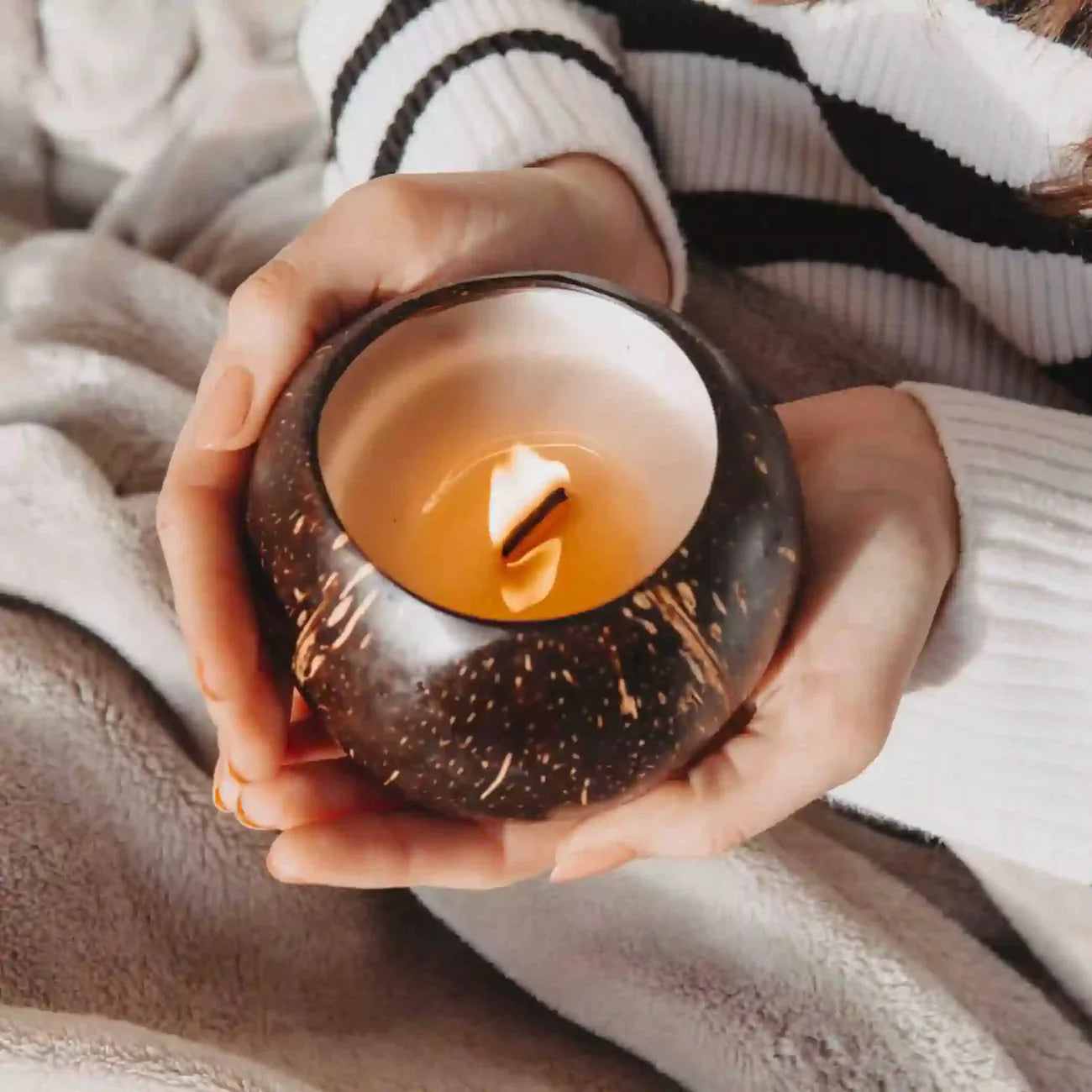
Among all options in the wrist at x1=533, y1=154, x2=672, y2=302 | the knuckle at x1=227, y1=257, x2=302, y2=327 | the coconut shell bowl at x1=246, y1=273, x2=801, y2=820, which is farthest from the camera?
the wrist at x1=533, y1=154, x2=672, y2=302

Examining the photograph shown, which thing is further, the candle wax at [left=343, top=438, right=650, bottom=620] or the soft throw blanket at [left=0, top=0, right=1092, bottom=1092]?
the soft throw blanket at [left=0, top=0, right=1092, bottom=1092]

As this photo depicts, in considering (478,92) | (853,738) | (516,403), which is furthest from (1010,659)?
(478,92)

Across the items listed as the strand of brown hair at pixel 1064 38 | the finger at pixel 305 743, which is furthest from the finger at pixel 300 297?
the strand of brown hair at pixel 1064 38

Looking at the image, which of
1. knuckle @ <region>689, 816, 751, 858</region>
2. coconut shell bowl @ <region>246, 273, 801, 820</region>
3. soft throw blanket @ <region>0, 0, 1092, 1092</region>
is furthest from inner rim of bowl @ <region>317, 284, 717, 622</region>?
soft throw blanket @ <region>0, 0, 1092, 1092</region>

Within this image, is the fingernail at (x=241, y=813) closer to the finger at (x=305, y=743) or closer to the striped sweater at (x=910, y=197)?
the finger at (x=305, y=743)

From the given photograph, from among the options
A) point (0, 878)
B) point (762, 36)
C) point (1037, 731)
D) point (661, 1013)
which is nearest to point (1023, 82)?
point (762, 36)

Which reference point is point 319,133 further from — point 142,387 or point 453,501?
point 453,501

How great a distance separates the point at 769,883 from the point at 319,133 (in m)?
0.56

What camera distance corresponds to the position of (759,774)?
0.41m

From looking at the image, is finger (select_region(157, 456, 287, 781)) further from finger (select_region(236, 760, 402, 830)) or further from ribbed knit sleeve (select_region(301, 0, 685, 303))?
ribbed knit sleeve (select_region(301, 0, 685, 303))

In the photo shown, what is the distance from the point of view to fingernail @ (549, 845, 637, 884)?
0.41m

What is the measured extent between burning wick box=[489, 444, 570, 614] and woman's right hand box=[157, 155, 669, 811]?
79mm

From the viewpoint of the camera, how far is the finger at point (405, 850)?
40 cm

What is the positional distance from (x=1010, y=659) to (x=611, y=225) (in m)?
0.25
